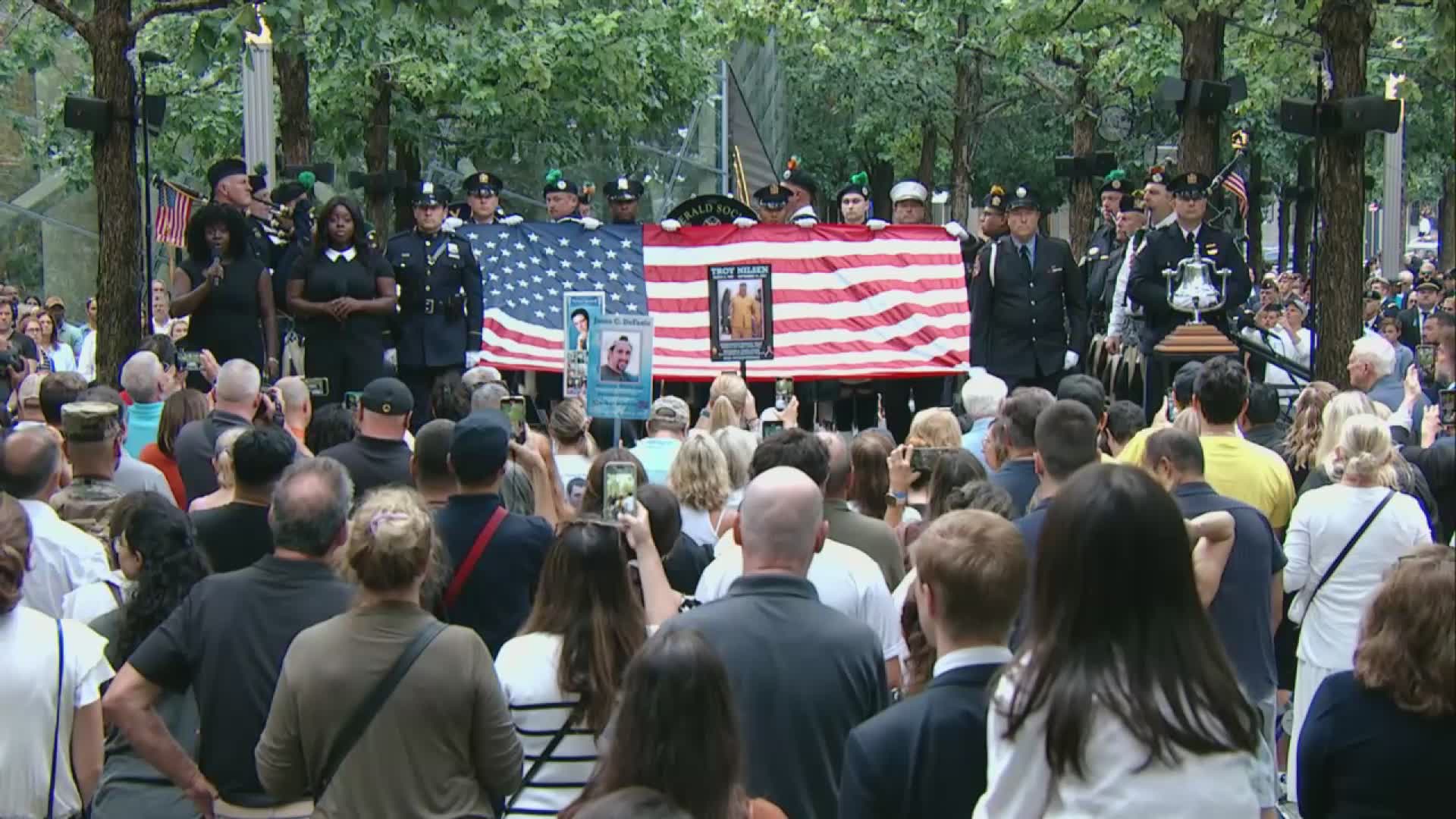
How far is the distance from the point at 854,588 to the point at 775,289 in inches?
338

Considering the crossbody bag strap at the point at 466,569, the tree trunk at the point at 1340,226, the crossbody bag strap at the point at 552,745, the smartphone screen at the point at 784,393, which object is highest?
the tree trunk at the point at 1340,226

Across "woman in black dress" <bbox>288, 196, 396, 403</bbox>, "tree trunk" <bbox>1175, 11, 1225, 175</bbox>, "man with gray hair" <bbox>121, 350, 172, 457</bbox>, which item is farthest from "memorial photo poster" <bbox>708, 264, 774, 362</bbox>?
"tree trunk" <bbox>1175, 11, 1225, 175</bbox>

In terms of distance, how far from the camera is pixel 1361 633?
13.1 ft

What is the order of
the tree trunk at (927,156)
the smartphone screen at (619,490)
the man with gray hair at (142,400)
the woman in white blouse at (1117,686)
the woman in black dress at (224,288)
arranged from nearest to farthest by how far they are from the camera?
the woman in white blouse at (1117,686) → the smartphone screen at (619,490) → the man with gray hair at (142,400) → the woman in black dress at (224,288) → the tree trunk at (927,156)

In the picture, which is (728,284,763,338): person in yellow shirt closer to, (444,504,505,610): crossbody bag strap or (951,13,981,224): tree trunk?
(444,504,505,610): crossbody bag strap

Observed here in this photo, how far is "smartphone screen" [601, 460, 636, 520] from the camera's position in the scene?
578 centimetres

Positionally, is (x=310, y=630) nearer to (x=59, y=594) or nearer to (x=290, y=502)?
(x=290, y=502)

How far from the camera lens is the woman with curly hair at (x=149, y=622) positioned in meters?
5.02

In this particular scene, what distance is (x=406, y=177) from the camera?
22.3 m

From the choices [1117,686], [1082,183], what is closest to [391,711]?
[1117,686]

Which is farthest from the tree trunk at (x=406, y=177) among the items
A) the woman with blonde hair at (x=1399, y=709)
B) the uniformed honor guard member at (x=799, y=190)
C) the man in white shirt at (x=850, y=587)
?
the woman with blonde hair at (x=1399, y=709)

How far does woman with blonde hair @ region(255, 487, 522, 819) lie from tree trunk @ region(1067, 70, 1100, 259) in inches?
781

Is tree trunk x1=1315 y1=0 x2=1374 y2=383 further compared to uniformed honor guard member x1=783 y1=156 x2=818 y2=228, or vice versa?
uniformed honor guard member x1=783 y1=156 x2=818 y2=228

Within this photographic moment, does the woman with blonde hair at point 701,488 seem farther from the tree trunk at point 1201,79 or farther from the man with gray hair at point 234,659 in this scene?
the tree trunk at point 1201,79
